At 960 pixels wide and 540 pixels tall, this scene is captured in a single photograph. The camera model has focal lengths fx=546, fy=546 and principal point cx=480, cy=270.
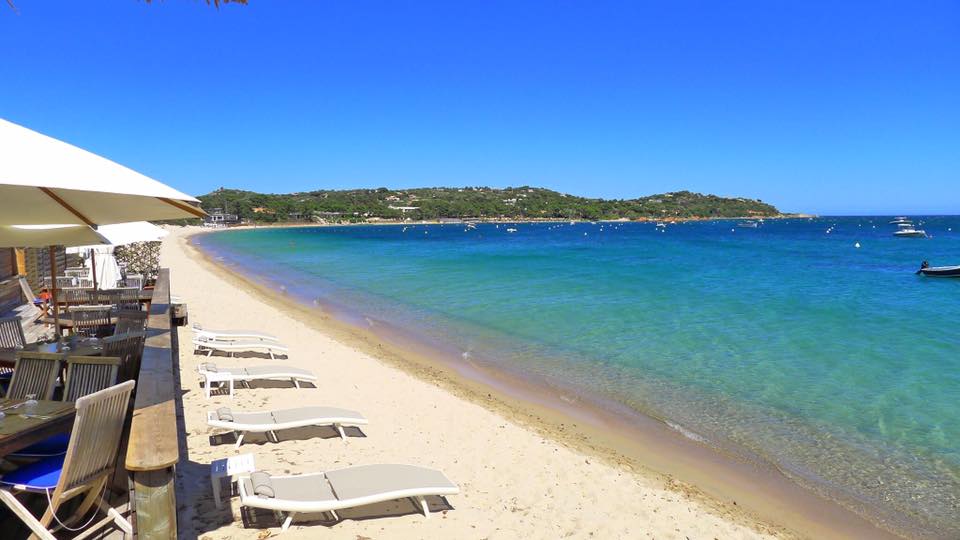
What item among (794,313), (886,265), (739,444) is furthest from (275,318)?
(886,265)

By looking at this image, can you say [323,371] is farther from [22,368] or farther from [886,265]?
[886,265]

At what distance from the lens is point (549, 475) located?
580 centimetres

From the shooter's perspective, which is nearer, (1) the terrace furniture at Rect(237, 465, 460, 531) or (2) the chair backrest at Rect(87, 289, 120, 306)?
(1) the terrace furniture at Rect(237, 465, 460, 531)

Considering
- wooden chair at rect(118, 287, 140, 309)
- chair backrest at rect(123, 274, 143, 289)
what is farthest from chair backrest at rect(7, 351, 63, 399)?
chair backrest at rect(123, 274, 143, 289)

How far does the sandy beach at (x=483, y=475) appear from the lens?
4500mm

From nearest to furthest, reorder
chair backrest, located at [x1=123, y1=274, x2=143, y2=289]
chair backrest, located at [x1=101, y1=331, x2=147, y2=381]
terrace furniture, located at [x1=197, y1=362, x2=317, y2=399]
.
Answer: chair backrest, located at [x1=101, y1=331, x2=147, y2=381] < terrace furniture, located at [x1=197, y1=362, x2=317, y2=399] < chair backrest, located at [x1=123, y1=274, x2=143, y2=289]

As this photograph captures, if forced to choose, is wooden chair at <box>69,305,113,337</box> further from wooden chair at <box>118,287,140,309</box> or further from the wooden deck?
the wooden deck

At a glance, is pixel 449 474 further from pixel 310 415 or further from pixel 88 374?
pixel 88 374

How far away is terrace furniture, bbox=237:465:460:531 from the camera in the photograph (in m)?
4.06

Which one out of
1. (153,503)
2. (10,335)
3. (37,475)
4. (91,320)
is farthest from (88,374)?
(91,320)

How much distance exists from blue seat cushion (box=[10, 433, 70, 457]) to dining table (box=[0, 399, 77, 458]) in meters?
0.16

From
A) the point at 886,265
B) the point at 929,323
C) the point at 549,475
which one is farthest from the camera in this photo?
the point at 886,265

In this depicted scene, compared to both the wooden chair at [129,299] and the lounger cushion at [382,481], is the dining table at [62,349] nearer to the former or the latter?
the lounger cushion at [382,481]

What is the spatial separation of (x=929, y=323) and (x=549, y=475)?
54.6 ft
